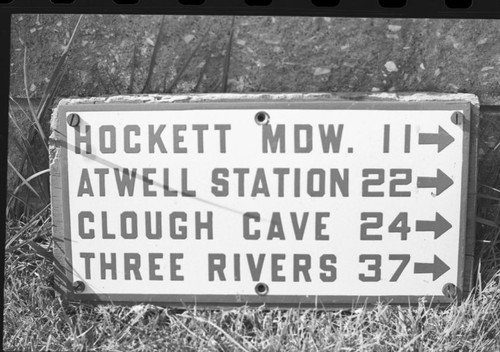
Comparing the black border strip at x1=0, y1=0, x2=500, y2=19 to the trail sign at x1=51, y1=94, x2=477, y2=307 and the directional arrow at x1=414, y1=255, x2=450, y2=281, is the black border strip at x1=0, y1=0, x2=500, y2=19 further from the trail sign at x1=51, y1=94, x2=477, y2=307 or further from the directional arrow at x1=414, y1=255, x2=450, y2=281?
the directional arrow at x1=414, y1=255, x2=450, y2=281

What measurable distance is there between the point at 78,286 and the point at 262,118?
0.61m

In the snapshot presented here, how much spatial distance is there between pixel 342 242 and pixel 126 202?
1.71 ft

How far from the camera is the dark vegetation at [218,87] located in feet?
4.76

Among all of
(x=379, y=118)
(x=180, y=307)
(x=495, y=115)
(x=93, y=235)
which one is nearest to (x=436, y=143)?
(x=379, y=118)

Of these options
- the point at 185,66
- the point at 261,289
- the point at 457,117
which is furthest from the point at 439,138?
the point at 185,66

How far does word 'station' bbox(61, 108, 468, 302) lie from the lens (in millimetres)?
1437

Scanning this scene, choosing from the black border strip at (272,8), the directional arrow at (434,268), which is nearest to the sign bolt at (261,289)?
the directional arrow at (434,268)

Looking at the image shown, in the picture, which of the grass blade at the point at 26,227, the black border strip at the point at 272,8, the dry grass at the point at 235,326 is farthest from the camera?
the grass blade at the point at 26,227

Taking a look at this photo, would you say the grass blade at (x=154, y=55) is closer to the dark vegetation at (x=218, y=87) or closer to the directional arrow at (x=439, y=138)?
the dark vegetation at (x=218, y=87)

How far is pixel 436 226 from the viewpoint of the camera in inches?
57.3

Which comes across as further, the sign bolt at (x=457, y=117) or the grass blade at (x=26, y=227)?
the grass blade at (x=26, y=227)

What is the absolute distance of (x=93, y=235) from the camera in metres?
1.49

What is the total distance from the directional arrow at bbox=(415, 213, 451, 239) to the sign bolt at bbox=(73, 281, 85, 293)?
0.82 m

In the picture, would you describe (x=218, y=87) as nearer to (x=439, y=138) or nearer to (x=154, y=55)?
(x=154, y=55)
